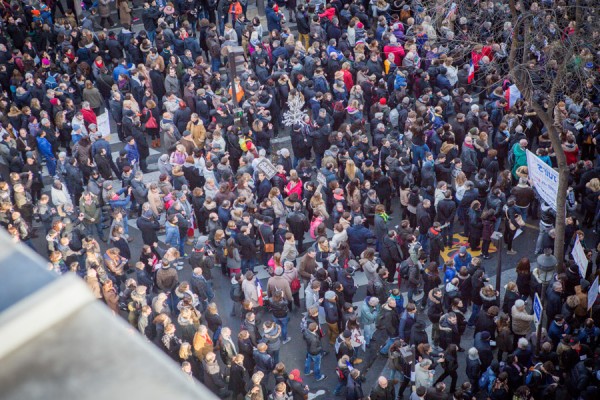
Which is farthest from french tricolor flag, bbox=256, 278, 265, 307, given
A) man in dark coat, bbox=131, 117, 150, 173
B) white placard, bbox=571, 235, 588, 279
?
man in dark coat, bbox=131, 117, 150, 173

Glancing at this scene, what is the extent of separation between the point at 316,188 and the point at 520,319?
587 centimetres

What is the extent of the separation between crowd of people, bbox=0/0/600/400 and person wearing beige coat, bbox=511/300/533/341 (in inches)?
1.6

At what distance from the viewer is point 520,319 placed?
1503cm

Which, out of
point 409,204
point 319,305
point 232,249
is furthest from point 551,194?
point 232,249

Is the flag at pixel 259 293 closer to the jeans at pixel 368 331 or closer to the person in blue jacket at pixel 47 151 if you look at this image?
the jeans at pixel 368 331

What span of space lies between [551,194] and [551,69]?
599 centimetres

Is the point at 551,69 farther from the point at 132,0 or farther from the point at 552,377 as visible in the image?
the point at 132,0

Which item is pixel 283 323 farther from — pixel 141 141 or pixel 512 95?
pixel 512 95

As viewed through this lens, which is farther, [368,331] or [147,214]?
[147,214]

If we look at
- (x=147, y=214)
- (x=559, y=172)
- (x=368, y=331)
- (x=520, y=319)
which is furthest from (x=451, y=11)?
(x=368, y=331)

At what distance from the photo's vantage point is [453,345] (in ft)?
45.9

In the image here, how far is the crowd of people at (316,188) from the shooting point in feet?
48.4

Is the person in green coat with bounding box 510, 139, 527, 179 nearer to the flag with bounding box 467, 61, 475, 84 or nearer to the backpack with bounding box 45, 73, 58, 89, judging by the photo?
the flag with bounding box 467, 61, 475, 84

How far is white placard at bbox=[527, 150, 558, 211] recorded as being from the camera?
15918 millimetres
